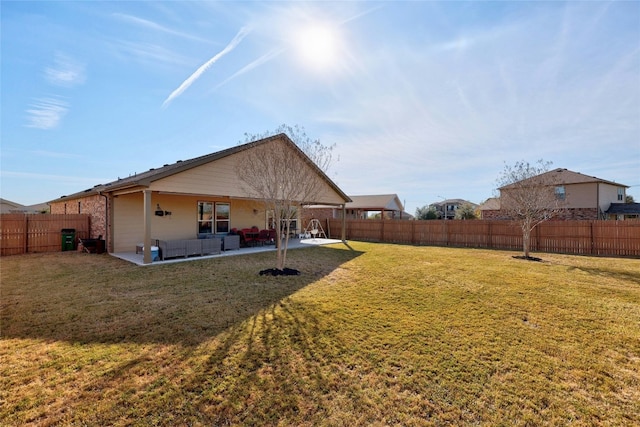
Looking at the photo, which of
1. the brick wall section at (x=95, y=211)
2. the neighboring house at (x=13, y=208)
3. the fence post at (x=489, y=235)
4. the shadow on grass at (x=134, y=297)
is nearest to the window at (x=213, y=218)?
the brick wall section at (x=95, y=211)

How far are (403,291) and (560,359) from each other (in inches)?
127

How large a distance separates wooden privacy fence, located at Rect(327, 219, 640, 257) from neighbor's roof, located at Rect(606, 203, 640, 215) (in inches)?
685

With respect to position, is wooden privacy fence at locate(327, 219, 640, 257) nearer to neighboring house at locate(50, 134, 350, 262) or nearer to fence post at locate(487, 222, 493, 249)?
fence post at locate(487, 222, 493, 249)

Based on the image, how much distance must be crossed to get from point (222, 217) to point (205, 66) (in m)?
7.08

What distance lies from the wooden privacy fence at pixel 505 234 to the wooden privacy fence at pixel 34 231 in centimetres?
1528

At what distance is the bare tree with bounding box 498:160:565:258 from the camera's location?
1226 cm

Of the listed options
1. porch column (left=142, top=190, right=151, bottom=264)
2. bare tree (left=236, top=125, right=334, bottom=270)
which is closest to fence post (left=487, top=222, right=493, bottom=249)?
bare tree (left=236, top=125, right=334, bottom=270)

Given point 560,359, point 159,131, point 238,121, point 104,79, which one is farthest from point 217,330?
point 159,131

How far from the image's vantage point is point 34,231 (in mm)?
12273

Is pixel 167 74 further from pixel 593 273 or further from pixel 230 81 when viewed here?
pixel 593 273

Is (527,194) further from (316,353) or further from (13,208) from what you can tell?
(13,208)

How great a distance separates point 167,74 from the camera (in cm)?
1021

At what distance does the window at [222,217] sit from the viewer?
1452 cm

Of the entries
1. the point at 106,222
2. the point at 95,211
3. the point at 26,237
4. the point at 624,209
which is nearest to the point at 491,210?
the point at 624,209
